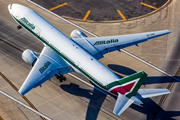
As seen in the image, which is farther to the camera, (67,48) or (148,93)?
(67,48)

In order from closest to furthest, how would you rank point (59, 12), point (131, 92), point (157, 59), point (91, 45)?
point (131, 92) < point (91, 45) < point (157, 59) < point (59, 12)

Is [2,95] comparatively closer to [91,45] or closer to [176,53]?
[91,45]

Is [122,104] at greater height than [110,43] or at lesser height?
lesser

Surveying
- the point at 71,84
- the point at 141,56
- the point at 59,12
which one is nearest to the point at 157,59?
the point at 141,56

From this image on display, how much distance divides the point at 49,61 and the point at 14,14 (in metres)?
11.8

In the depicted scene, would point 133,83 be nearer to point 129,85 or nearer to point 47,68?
point 129,85

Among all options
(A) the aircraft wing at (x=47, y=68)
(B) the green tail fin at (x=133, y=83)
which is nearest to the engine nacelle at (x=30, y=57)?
(A) the aircraft wing at (x=47, y=68)

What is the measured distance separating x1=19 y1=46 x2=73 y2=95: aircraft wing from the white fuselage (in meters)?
1.15

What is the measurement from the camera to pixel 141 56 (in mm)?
43344

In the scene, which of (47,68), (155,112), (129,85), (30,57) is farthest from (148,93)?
(30,57)

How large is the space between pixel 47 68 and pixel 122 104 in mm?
13082

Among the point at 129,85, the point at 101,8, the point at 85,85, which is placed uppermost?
the point at 101,8

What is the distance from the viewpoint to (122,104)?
28703 mm

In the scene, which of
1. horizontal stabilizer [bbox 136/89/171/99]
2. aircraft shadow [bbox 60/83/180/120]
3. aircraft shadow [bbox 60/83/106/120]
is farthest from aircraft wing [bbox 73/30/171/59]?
horizontal stabilizer [bbox 136/89/171/99]
